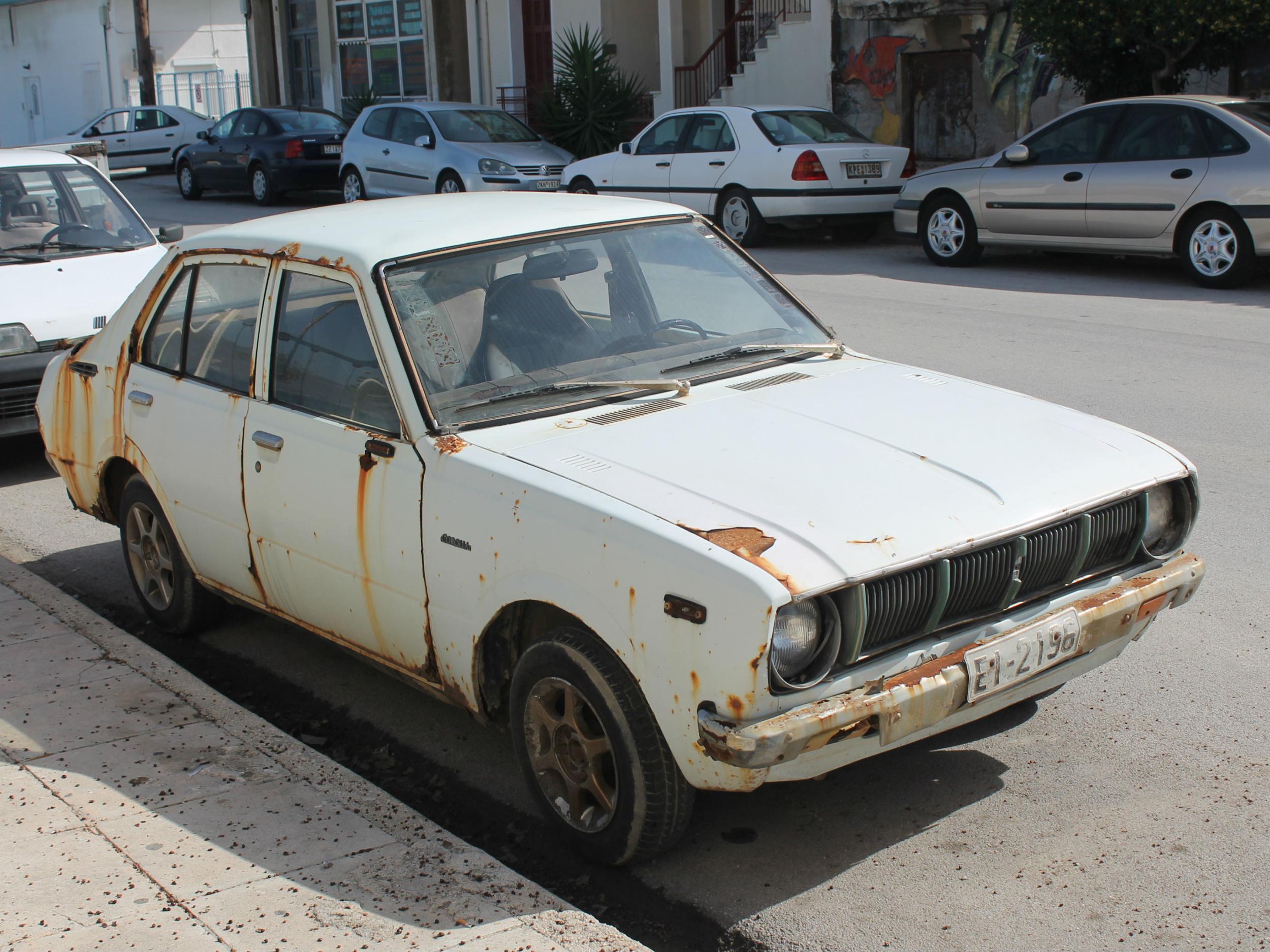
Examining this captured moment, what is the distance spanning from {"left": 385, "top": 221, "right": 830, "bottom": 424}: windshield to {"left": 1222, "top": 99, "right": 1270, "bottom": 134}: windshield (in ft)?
28.9

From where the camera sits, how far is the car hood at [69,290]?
8016 millimetres

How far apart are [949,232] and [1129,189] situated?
210 centimetres

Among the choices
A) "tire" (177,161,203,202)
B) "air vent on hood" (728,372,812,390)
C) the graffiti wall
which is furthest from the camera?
"tire" (177,161,203,202)

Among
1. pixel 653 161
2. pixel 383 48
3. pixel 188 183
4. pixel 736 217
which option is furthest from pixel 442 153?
pixel 383 48

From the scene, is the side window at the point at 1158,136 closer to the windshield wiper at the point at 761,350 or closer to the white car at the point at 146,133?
the windshield wiper at the point at 761,350

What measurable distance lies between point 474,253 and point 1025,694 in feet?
7.00

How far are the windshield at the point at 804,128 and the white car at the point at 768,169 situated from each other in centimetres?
1

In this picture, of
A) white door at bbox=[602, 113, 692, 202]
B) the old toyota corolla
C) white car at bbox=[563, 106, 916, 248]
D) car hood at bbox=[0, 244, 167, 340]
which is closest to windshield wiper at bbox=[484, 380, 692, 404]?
the old toyota corolla

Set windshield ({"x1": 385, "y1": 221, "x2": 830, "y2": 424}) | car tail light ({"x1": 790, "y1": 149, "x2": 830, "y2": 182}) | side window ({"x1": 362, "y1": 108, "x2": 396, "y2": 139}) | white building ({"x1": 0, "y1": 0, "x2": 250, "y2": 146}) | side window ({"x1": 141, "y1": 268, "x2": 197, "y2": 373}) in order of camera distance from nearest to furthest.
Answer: windshield ({"x1": 385, "y1": 221, "x2": 830, "y2": 424})
side window ({"x1": 141, "y1": 268, "x2": 197, "y2": 373})
car tail light ({"x1": 790, "y1": 149, "x2": 830, "y2": 182})
side window ({"x1": 362, "y1": 108, "x2": 396, "y2": 139})
white building ({"x1": 0, "y1": 0, "x2": 250, "y2": 146})

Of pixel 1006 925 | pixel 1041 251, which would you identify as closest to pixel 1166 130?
pixel 1041 251

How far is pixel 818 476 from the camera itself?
3527 mm

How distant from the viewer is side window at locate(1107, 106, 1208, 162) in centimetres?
1222

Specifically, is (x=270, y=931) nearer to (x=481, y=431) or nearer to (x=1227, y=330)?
(x=481, y=431)

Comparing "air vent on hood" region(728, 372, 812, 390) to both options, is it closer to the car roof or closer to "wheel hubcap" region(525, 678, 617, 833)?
the car roof
